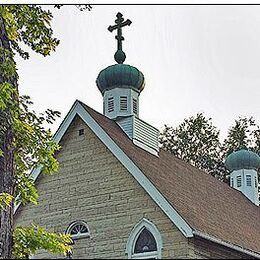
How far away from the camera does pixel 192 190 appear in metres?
19.9

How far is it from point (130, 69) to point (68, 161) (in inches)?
173

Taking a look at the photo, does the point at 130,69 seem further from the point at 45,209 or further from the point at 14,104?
the point at 14,104

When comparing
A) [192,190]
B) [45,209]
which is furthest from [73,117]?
[192,190]

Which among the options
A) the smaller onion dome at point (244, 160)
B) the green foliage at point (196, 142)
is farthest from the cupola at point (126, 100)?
the green foliage at point (196, 142)

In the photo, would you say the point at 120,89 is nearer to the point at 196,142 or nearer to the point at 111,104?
the point at 111,104

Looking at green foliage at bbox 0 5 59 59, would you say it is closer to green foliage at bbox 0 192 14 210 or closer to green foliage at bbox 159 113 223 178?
green foliage at bbox 0 192 14 210

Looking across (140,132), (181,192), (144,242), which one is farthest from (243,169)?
(144,242)

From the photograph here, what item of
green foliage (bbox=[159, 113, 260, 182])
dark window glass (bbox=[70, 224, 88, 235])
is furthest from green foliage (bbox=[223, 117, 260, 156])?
dark window glass (bbox=[70, 224, 88, 235])

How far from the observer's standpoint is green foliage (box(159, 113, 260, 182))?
37.3 meters

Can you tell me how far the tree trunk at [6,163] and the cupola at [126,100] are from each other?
8.32 m

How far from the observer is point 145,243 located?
16734 millimetres

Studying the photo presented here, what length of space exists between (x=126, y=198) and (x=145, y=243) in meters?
1.27

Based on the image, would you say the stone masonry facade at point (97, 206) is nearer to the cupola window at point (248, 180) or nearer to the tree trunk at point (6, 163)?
the tree trunk at point (6, 163)

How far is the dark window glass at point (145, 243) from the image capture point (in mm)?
16547
